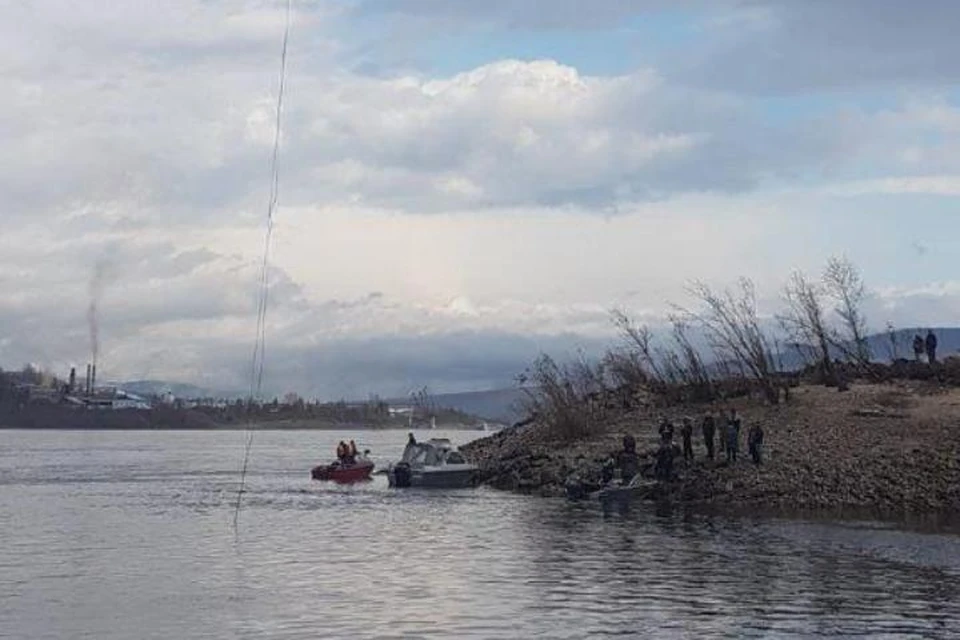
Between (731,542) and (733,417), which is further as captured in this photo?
(733,417)

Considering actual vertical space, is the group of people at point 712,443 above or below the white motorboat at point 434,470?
above

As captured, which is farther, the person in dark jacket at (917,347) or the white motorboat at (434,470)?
the person in dark jacket at (917,347)

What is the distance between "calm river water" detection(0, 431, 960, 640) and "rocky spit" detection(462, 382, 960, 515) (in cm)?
399

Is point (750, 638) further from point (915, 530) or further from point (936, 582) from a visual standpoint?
point (915, 530)

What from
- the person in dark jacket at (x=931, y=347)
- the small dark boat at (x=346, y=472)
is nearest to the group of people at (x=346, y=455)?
the small dark boat at (x=346, y=472)

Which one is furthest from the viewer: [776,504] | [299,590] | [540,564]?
[776,504]

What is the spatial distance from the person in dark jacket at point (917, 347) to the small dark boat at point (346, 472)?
27.6 metres

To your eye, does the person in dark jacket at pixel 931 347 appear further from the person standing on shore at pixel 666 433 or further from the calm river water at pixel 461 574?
the calm river water at pixel 461 574

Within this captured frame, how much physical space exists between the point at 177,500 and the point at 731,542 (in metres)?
29.8

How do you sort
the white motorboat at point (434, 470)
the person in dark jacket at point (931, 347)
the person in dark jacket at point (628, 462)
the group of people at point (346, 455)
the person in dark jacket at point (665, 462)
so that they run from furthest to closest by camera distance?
the group of people at point (346, 455), the white motorboat at point (434, 470), the person in dark jacket at point (931, 347), the person in dark jacket at point (628, 462), the person in dark jacket at point (665, 462)

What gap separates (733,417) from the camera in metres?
56.1

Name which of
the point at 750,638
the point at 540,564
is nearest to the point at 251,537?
the point at 540,564

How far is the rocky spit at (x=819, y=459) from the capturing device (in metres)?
50.4

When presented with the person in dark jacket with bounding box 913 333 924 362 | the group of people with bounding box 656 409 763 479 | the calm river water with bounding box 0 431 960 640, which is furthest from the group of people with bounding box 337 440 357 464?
the person in dark jacket with bounding box 913 333 924 362
